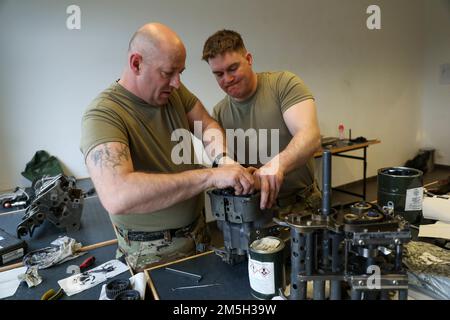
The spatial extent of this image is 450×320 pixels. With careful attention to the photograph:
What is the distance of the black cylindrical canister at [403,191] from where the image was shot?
1.34m

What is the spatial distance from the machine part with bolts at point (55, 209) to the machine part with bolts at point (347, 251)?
4.36ft

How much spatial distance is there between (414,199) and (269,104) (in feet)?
2.61

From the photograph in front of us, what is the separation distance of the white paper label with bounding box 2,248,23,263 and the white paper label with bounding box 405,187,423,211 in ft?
5.48

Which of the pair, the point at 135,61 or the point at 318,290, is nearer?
the point at 318,290

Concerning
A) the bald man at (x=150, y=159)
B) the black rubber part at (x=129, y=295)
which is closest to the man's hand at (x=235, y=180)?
the bald man at (x=150, y=159)

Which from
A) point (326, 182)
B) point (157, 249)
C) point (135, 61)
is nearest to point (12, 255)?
point (157, 249)

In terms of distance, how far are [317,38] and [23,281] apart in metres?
4.00

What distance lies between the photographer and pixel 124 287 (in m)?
1.04

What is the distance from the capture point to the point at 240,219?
106 centimetres

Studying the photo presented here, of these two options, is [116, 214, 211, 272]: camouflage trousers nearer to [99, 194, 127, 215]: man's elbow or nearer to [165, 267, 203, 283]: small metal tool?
[165, 267, 203, 283]: small metal tool

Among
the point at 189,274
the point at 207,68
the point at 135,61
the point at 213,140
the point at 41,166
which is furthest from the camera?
the point at 207,68

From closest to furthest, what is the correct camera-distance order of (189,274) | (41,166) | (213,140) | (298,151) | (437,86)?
1. (189,274)
2. (298,151)
3. (213,140)
4. (41,166)
5. (437,86)

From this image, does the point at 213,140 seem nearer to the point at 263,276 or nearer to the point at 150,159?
the point at 150,159
